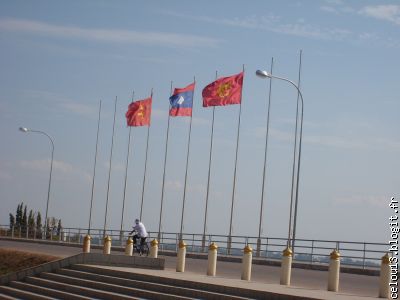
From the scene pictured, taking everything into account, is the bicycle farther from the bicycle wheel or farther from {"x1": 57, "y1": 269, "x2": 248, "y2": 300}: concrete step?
{"x1": 57, "y1": 269, "x2": 248, "y2": 300}: concrete step

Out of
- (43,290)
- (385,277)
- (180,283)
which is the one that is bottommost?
(43,290)

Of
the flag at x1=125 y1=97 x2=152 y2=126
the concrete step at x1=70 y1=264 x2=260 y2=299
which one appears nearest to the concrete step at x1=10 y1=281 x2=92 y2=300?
the concrete step at x1=70 y1=264 x2=260 y2=299

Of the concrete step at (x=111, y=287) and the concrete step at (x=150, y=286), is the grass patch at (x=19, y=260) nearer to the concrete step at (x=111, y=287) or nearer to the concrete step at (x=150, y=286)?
the concrete step at (x=111, y=287)

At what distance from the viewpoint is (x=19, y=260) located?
129 feet

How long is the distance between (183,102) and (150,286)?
28797 millimetres

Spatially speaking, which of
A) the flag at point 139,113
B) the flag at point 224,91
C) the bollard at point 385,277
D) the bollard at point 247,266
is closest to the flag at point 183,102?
the flag at point 224,91

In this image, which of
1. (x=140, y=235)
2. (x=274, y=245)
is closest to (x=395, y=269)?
(x=140, y=235)

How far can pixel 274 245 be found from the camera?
4347 cm

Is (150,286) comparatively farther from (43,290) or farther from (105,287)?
(43,290)

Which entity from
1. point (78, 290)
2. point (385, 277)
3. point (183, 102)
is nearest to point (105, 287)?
point (78, 290)

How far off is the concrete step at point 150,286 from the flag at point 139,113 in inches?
1083

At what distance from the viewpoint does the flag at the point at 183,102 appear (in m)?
51.9

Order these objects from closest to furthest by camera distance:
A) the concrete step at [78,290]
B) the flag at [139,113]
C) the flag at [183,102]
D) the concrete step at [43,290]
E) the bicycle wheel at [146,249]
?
the concrete step at [78,290] < the concrete step at [43,290] < the bicycle wheel at [146,249] < the flag at [183,102] < the flag at [139,113]

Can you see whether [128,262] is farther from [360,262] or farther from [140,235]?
[360,262]
